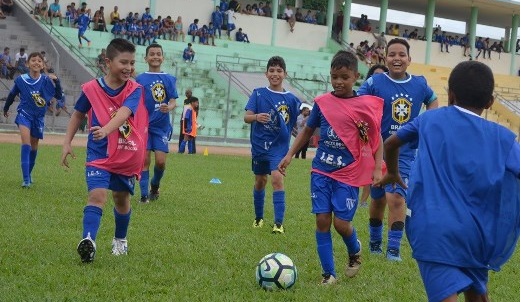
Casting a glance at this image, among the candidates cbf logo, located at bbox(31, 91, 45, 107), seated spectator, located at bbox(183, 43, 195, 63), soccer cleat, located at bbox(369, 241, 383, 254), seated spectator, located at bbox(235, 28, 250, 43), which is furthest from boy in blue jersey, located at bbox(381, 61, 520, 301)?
seated spectator, located at bbox(235, 28, 250, 43)

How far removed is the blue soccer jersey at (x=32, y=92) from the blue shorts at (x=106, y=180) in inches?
235

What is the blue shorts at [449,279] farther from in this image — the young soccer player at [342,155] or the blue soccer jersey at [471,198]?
the young soccer player at [342,155]

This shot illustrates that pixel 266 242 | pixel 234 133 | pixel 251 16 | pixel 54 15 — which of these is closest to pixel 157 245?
pixel 266 242

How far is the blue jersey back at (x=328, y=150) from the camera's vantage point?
22.5 feet

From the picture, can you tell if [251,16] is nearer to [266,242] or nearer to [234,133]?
[234,133]

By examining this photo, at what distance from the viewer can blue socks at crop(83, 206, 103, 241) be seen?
6904mm

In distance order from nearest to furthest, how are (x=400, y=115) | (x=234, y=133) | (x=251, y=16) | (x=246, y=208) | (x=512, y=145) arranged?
(x=512, y=145) < (x=400, y=115) < (x=246, y=208) < (x=234, y=133) < (x=251, y=16)

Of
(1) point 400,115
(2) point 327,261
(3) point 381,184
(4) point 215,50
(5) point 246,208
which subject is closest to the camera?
(3) point 381,184

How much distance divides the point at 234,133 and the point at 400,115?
73.0 feet

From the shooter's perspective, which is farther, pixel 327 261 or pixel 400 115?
pixel 400 115

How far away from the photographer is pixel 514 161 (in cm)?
406

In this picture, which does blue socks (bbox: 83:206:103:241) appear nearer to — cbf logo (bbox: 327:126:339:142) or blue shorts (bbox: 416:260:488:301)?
cbf logo (bbox: 327:126:339:142)

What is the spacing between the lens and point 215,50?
37.1 m

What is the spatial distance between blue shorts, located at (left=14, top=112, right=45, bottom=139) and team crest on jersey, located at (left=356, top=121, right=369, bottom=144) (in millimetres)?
7360
